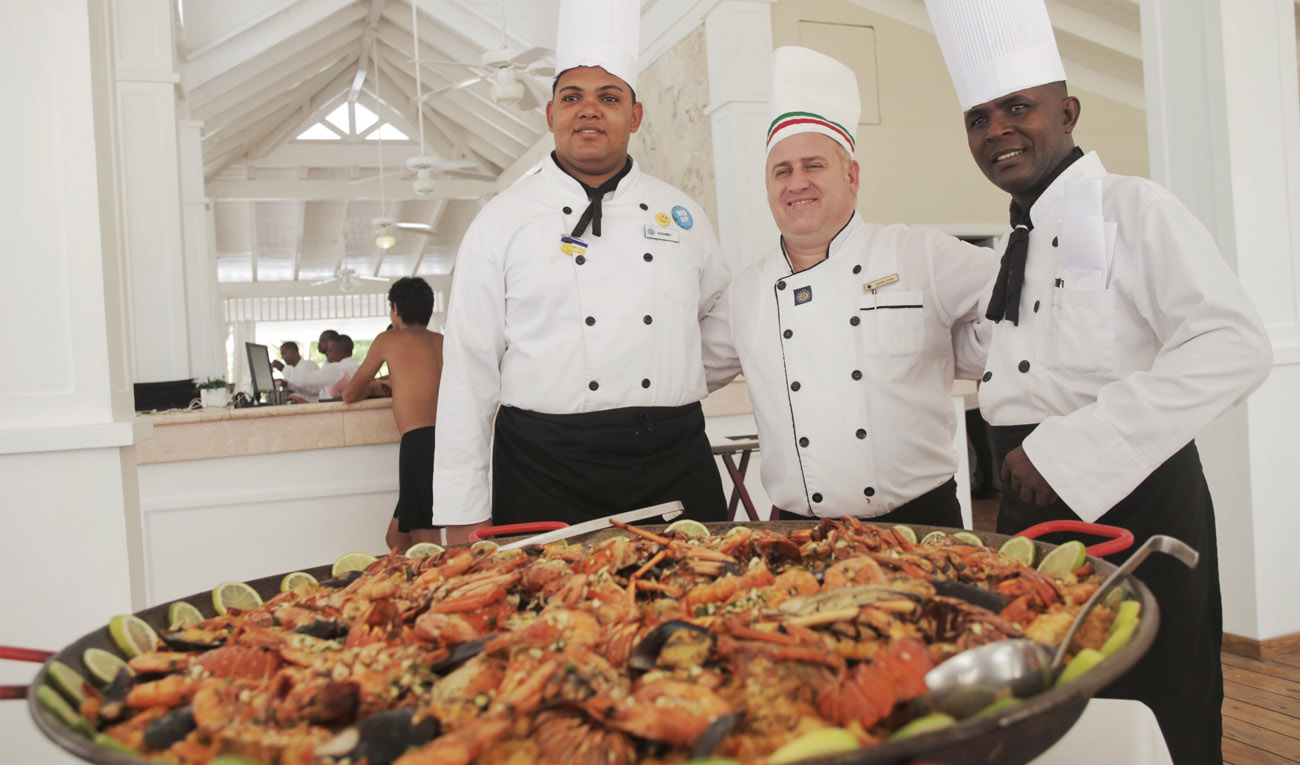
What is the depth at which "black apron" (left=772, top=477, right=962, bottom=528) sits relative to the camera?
169 centimetres

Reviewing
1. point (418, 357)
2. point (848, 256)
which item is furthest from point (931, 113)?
point (848, 256)

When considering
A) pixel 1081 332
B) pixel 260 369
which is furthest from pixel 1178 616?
pixel 260 369

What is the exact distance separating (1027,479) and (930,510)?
0.44 meters

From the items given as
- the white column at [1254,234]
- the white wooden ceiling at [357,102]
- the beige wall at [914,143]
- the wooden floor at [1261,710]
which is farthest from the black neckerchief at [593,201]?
the beige wall at [914,143]

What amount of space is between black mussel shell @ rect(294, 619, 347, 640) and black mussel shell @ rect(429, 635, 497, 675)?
0.54ft

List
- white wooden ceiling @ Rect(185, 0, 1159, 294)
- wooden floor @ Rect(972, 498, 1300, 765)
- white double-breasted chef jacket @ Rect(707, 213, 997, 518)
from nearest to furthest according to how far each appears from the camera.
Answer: white double-breasted chef jacket @ Rect(707, 213, 997, 518), wooden floor @ Rect(972, 498, 1300, 765), white wooden ceiling @ Rect(185, 0, 1159, 294)

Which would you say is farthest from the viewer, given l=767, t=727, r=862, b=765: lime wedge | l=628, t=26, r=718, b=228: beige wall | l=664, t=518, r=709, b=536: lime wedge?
l=628, t=26, r=718, b=228: beige wall

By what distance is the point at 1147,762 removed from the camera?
0.87m

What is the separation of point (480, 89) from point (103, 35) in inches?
351

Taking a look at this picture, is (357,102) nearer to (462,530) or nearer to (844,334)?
(462,530)

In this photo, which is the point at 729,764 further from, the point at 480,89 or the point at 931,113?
the point at 480,89

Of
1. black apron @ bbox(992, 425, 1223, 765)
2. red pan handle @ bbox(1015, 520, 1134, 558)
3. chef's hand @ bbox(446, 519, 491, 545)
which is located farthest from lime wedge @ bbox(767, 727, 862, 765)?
chef's hand @ bbox(446, 519, 491, 545)

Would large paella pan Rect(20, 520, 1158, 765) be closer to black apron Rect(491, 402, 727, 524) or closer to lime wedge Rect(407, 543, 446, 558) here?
lime wedge Rect(407, 543, 446, 558)

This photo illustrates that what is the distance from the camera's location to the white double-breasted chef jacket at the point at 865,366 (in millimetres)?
1671
